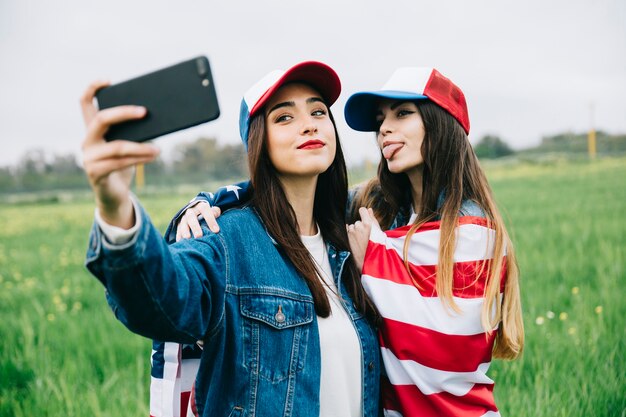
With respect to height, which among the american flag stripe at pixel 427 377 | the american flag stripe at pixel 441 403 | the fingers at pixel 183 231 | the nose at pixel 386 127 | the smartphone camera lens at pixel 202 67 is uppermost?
the smartphone camera lens at pixel 202 67

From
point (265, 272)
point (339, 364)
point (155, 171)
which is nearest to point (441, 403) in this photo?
point (339, 364)

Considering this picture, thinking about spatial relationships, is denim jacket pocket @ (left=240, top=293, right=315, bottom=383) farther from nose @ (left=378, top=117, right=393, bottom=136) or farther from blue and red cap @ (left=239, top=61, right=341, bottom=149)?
nose @ (left=378, top=117, right=393, bottom=136)

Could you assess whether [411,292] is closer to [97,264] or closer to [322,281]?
[322,281]

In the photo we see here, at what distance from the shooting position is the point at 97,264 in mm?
1004

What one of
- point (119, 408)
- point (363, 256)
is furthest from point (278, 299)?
point (119, 408)

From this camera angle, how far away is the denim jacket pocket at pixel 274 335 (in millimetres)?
1452

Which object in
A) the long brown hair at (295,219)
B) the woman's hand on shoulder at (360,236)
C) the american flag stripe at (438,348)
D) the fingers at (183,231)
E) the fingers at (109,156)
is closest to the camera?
the fingers at (109,156)

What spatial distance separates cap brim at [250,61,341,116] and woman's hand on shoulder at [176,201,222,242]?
1.21ft

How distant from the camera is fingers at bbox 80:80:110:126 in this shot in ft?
3.06

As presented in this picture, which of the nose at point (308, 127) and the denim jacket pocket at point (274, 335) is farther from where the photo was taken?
the nose at point (308, 127)

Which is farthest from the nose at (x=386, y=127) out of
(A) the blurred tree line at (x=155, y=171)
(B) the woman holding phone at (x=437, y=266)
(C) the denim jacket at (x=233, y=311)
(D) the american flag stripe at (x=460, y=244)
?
(A) the blurred tree line at (x=155, y=171)

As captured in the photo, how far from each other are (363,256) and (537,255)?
3593 mm

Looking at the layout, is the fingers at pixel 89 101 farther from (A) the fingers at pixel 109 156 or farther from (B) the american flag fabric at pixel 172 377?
(B) the american flag fabric at pixel 172 377

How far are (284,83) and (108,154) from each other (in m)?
1.05
